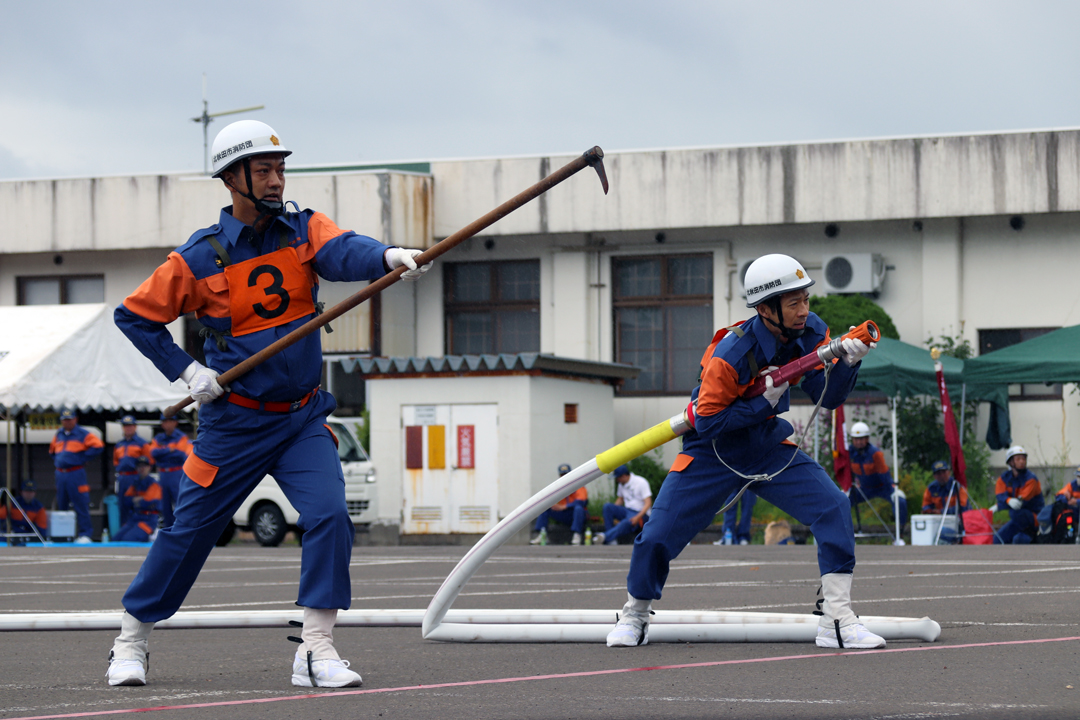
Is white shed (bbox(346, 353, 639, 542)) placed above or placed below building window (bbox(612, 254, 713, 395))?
below

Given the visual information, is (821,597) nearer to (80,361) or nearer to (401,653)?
(401,653)

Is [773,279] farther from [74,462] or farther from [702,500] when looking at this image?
[74,462]

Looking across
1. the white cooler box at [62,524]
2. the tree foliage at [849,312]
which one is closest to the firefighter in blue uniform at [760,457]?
the white cooler box at [62,524]

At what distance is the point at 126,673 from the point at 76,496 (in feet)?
61.6

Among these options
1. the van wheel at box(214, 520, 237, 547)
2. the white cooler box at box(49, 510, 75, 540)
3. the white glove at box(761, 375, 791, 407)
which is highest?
the white glove at box(761, 375, 791, 407)

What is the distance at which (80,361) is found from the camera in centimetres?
2319

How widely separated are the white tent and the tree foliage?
11.2 metres

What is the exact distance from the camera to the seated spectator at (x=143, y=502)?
23.0 meters

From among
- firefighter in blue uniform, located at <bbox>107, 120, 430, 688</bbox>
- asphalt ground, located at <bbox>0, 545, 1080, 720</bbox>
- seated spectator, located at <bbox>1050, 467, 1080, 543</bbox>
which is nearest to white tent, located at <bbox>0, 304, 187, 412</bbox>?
asphalt ground, located at <bbox>0, 545, 1080, 720</bbox>

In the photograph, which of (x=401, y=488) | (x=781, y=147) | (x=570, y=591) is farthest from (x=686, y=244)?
(x=570, y=591)

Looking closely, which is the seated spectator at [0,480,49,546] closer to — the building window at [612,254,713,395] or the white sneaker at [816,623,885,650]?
the building window at [612,254,713,395]

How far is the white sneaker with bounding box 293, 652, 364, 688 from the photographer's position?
5570 mm

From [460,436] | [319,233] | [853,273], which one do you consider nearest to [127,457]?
[460,436]

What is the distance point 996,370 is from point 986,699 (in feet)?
49.5
